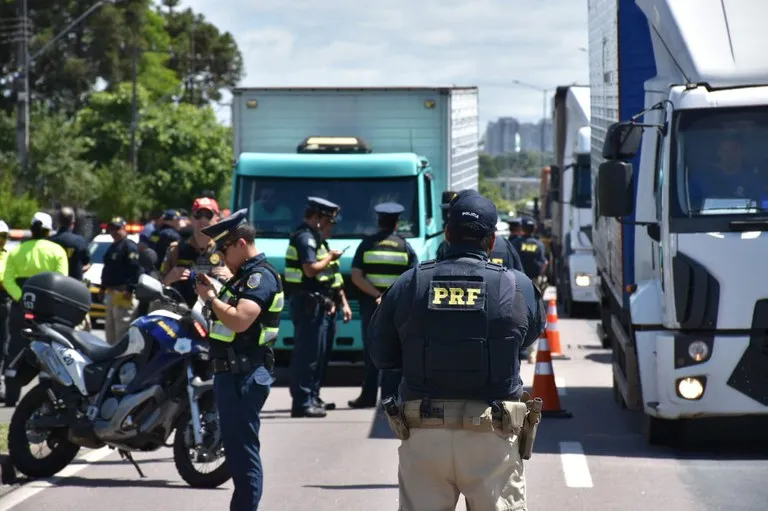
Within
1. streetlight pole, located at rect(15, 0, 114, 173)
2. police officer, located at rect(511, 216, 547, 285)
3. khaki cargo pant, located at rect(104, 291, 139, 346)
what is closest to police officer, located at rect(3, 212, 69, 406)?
khaki cargo pant, located at rect(104, 291, 139, 346)

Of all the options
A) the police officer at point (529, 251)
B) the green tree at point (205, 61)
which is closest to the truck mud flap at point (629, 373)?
the police officer at point (529, 251)

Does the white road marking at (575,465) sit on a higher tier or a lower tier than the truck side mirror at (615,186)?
lower

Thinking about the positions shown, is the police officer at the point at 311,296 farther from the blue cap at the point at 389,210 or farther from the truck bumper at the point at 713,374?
the truck bumper at the point at 713,374

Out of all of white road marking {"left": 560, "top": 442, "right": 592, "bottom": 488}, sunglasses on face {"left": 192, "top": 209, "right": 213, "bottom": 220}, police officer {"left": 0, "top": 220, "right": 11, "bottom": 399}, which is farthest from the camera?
police officer {"left": 0, "top": 220, "right": 11, "bottom": 399}

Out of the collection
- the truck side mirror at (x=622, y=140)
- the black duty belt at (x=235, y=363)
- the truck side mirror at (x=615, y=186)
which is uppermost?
the truck side mirror at (x=622, y=140)

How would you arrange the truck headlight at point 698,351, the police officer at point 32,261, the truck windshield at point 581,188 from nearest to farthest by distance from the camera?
1. the truck headlight at point 698,351
2. the police officer at point 32,261
3. the truck windshield at point 581,188

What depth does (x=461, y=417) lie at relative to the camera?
5863 mm

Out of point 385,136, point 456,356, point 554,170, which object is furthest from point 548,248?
point 456,356

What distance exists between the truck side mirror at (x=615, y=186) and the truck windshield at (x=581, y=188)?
1503cm

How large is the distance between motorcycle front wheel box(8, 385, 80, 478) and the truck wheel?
421 centimetres

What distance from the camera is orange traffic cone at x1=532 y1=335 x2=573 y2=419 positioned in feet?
43.5

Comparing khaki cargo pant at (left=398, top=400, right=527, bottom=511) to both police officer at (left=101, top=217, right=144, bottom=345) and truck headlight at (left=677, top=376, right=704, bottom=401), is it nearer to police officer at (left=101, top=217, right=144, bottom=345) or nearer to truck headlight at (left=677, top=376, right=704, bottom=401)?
truck headlight at (left=677, top=376, right=704, bottom=401)

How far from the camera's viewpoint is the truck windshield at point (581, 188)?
26.0 meters

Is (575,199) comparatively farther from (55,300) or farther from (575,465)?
(55,300)
